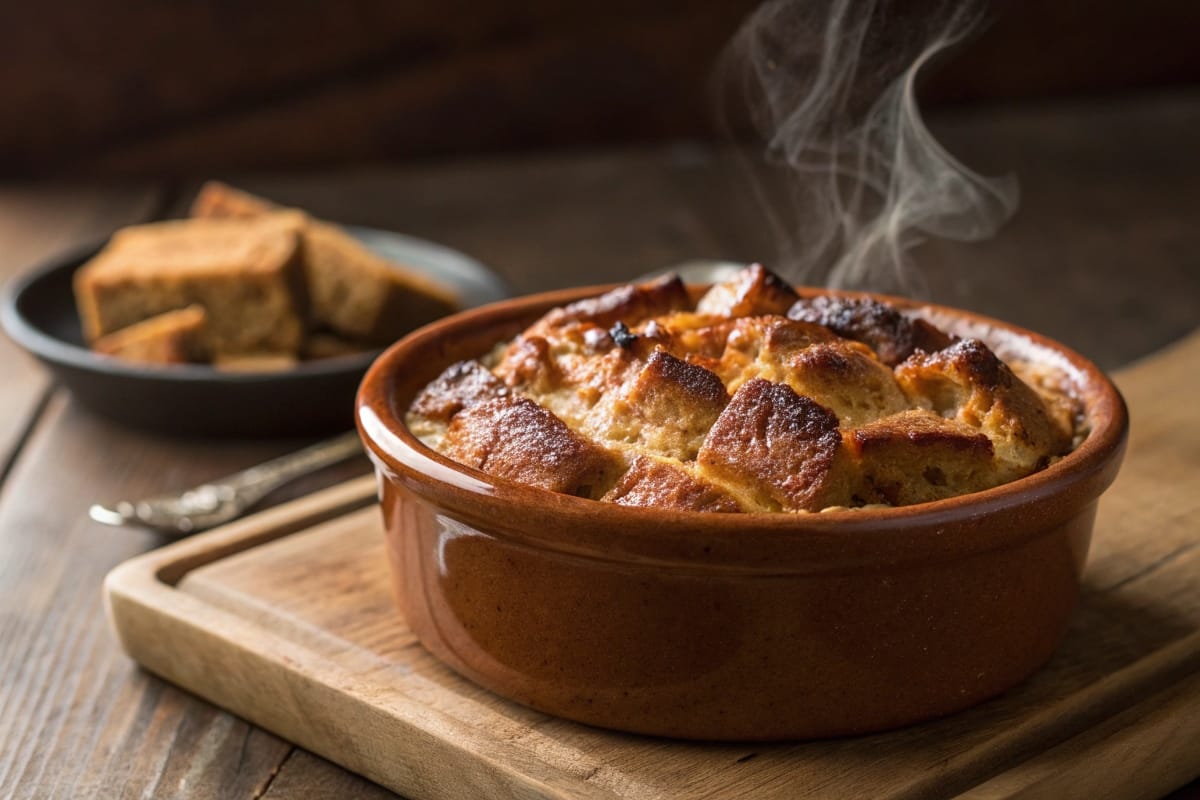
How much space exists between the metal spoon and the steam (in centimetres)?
95

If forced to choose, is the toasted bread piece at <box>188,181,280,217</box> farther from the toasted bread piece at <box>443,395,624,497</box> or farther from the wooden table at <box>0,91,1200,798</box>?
the toasted bread piece at <box>443,395,624,497</box>

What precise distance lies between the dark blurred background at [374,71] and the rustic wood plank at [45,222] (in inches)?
13.3

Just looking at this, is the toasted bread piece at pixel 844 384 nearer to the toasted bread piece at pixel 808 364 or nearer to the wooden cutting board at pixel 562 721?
the toasted bread piece at pixel 808 364

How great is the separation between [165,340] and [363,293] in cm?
41

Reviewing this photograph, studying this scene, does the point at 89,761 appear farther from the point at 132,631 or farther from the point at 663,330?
the point at 663,330

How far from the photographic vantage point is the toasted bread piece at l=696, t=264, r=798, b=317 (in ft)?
6.21

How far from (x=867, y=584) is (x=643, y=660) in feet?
0.82

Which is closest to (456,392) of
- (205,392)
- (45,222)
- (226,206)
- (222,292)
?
(205,392)

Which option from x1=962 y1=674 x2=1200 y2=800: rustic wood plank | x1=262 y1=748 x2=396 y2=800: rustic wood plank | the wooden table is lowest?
the wooden table

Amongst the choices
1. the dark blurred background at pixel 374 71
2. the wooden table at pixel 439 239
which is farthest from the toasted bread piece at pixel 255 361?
the dark blurred background at pixel 374 71

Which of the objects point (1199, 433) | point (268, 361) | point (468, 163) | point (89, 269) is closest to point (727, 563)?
point (1199, 433)

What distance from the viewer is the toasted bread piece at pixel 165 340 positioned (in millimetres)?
2855

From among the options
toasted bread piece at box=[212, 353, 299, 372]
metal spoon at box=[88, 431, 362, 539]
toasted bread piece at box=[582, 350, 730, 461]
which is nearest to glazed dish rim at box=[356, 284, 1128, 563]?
toasted bread piece at box=[582, 350, 730, 461]

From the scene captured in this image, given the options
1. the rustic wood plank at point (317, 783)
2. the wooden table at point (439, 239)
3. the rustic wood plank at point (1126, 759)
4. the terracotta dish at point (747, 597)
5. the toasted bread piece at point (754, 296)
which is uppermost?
the toasted bread piece at point (754, 296)
